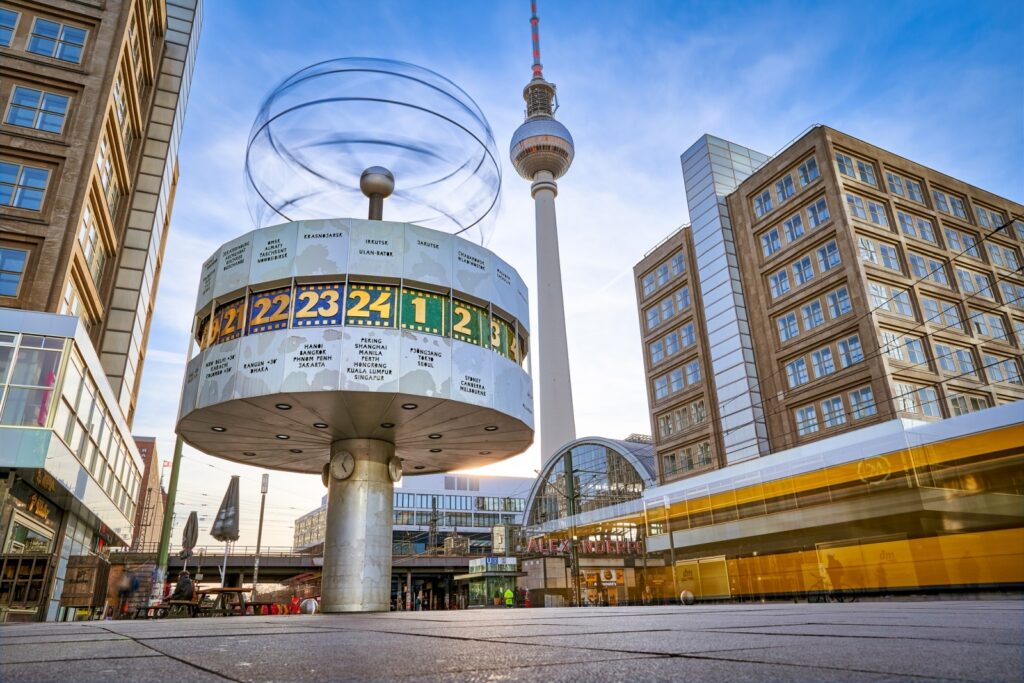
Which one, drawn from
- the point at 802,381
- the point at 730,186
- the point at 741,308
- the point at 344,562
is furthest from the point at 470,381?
the point at 730,186

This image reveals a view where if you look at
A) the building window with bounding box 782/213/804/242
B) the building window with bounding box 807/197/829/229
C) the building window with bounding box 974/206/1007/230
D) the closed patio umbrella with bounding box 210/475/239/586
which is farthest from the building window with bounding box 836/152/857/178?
the closed patio umbrella with bounding box 210/475/239/586

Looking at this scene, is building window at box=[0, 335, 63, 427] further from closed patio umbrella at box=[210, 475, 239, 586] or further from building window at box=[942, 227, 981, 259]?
building window at box=[942, 227, 981, 259]

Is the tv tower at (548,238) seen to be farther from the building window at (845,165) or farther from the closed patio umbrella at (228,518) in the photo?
the closed patio umbrella at (228,518)

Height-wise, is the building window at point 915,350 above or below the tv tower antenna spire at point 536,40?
Answer: below

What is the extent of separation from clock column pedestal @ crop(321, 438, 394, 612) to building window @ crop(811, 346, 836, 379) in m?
30.5

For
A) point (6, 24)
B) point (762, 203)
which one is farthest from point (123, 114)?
point (762, 203)

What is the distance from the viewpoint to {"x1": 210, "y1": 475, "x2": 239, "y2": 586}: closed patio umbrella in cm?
2078

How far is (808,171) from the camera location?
41.7 meters

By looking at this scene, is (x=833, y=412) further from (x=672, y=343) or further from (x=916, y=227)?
(x=672, y=343)

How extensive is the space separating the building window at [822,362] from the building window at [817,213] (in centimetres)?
813

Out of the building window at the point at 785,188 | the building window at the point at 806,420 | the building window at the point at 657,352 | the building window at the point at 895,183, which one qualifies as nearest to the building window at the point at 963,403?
the building window at the point at 806,420

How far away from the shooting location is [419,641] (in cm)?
386

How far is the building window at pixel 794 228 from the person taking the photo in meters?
41.6

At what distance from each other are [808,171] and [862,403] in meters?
15.8
